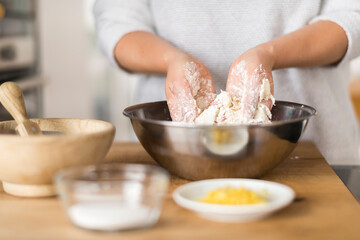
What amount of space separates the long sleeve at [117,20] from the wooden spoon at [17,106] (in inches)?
15.9

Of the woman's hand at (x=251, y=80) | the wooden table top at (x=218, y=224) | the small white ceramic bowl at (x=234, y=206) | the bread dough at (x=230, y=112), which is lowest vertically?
the wooden table top at (x=218, y=224)

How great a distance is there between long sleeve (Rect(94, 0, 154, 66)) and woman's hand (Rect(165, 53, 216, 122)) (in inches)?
10.4

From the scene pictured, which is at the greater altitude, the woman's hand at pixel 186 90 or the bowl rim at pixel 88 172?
the woman's hand at pixel 186 90

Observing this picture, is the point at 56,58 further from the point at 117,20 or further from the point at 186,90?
the point at 186,90

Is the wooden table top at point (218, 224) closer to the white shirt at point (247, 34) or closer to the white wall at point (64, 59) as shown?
the white shirt at point (247, 34)

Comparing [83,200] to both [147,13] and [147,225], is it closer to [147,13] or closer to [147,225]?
[147,225]

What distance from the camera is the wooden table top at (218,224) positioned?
552 millimetres

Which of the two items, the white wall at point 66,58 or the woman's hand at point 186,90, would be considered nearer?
the woman's hand at point 186,90

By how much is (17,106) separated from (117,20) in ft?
1.58

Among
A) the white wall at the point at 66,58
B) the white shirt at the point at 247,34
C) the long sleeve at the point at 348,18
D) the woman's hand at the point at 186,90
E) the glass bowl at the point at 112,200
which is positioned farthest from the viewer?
the white wall at the point at 66,58

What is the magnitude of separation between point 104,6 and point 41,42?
1810mm

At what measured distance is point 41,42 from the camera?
2.90 m

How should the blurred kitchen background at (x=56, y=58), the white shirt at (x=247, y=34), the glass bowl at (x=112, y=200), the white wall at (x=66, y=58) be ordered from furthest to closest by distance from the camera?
the white wall at (x=66, y=58), the blurred kitchen background at (x=56, y=58), the white shirt at (x=247, y=34), the glass bowl at (x=112, y=200)

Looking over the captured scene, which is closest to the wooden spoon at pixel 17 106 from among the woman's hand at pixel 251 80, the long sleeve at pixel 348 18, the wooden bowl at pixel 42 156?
the wooden bowl at pixel 42 156
